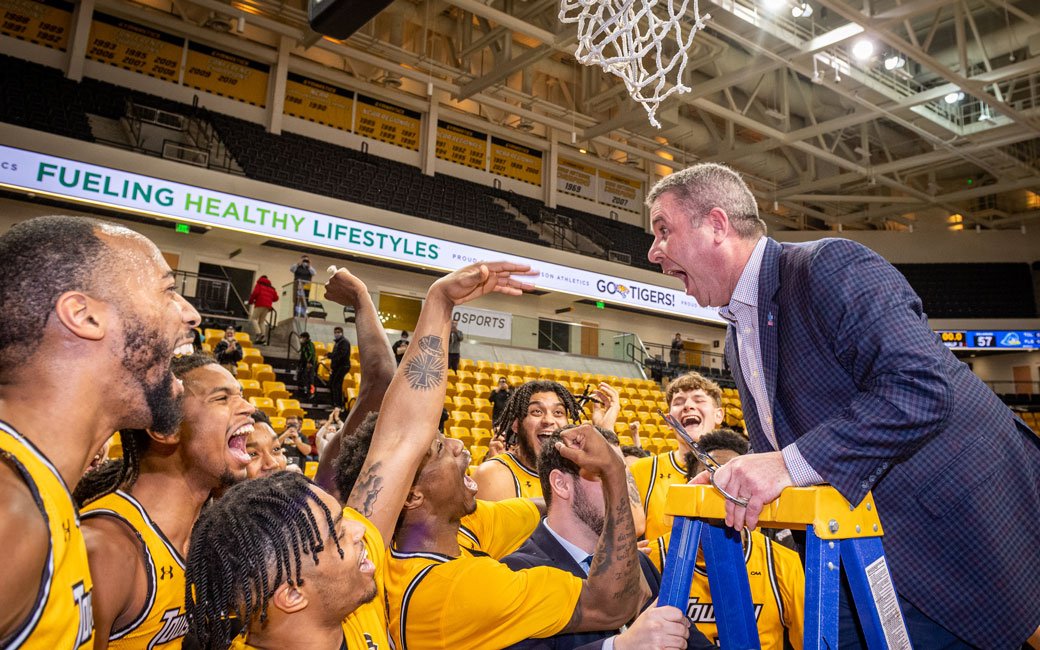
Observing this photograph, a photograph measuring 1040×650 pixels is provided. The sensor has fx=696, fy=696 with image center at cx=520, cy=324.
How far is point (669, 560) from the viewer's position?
6.01 feet

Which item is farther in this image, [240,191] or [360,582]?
[240,191]

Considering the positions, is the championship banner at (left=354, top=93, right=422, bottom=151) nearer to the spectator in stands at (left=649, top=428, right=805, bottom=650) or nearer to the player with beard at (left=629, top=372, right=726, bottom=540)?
the player with beard at (left=629, top=372, right=726, bottom=540)

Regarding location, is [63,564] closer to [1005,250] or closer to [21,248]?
[21,248]

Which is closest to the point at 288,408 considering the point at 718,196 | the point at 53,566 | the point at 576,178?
the point at 718,196

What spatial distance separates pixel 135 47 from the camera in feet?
49.7

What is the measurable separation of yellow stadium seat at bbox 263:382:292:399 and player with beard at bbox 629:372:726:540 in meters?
7.13

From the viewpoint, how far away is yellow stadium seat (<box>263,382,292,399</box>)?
34.1 feet

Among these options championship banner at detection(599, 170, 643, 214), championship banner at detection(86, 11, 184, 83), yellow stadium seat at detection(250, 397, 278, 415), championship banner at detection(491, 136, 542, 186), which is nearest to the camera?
yellow stadium seat at detection(250, 397, 278, 415)

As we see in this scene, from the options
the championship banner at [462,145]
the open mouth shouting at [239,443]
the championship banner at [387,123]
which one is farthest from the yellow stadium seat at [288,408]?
the championship banner at [462,145]

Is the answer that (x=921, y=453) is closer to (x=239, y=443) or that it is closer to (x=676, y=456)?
(x=239, y=443)

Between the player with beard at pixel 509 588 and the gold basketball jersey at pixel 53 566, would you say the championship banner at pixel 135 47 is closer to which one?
the player with beard at pixel 509 588

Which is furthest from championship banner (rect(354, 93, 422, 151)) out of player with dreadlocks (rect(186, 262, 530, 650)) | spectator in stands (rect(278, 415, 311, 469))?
player with dreadlocks (rect(186, 262, 530, 650))

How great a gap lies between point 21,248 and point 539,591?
1535 millimetres

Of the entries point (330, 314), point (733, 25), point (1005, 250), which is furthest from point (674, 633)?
point (1005, 250)
